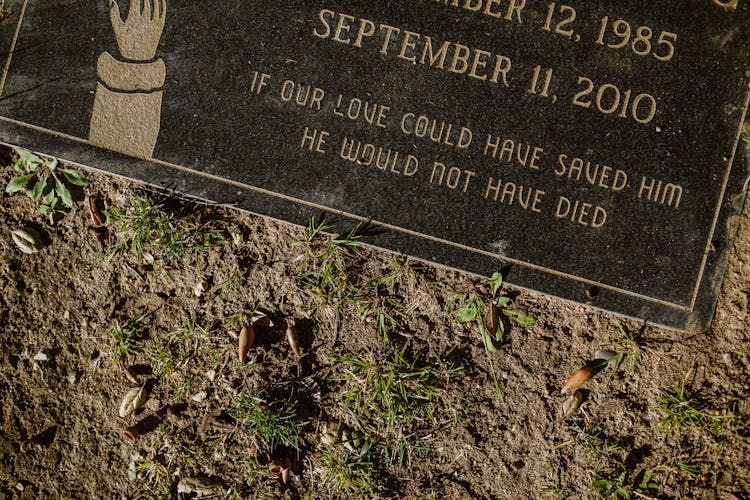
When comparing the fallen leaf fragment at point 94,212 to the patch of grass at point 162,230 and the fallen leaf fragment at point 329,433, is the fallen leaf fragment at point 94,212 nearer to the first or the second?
the patch of grass at point 162,230

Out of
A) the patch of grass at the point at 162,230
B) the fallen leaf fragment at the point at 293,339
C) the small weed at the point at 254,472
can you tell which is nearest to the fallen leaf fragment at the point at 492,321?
the fallen leaf fragment at the point at 293,339

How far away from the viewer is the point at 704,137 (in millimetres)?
2549

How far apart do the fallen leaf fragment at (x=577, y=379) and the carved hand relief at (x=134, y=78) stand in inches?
89.0

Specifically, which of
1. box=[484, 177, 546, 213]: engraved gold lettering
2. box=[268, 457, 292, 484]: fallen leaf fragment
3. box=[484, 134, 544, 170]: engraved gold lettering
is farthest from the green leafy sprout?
box=[268, 457, 292, 484]: fallen leaf fragment

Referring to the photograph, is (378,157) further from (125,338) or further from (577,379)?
(125,338)

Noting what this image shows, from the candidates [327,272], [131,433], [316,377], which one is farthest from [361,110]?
[131,433]

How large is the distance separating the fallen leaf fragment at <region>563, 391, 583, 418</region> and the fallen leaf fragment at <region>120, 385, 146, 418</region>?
205 cm

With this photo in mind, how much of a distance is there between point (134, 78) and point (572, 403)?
2.57m

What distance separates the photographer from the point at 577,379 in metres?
2.67

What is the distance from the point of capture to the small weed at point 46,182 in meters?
2.74

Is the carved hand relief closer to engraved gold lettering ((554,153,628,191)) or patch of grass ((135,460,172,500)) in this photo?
patch of grass ((135,460,172,500))

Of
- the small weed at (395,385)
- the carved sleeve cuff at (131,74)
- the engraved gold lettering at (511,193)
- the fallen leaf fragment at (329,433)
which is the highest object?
the carved sleeve cuff at (131,74)

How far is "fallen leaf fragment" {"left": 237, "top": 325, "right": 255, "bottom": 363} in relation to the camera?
269 cm

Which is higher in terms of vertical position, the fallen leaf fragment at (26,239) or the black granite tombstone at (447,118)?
the black granite tombstone at (447,118)
